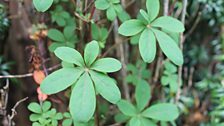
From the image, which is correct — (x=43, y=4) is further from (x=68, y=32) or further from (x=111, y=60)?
(x=68, y=32)

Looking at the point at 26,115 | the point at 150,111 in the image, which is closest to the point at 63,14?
the point at 150,111

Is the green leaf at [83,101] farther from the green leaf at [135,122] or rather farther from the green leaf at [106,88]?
the green leaf at [135,122]

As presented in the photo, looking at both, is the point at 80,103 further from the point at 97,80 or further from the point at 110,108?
the point at 110,108

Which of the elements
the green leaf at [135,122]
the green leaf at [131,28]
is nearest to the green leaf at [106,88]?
the green leaf at [131,28]

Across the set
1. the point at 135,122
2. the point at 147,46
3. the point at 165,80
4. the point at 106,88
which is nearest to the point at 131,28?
the point at 147,46

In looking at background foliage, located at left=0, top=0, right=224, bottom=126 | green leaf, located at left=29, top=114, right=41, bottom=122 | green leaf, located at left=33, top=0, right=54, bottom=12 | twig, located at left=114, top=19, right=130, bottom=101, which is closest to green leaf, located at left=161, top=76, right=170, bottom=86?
background foliage, located at left=0, top=0, right=224, bottom=126

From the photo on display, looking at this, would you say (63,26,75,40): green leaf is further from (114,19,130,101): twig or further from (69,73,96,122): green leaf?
(69,73,96,122): green leaf
